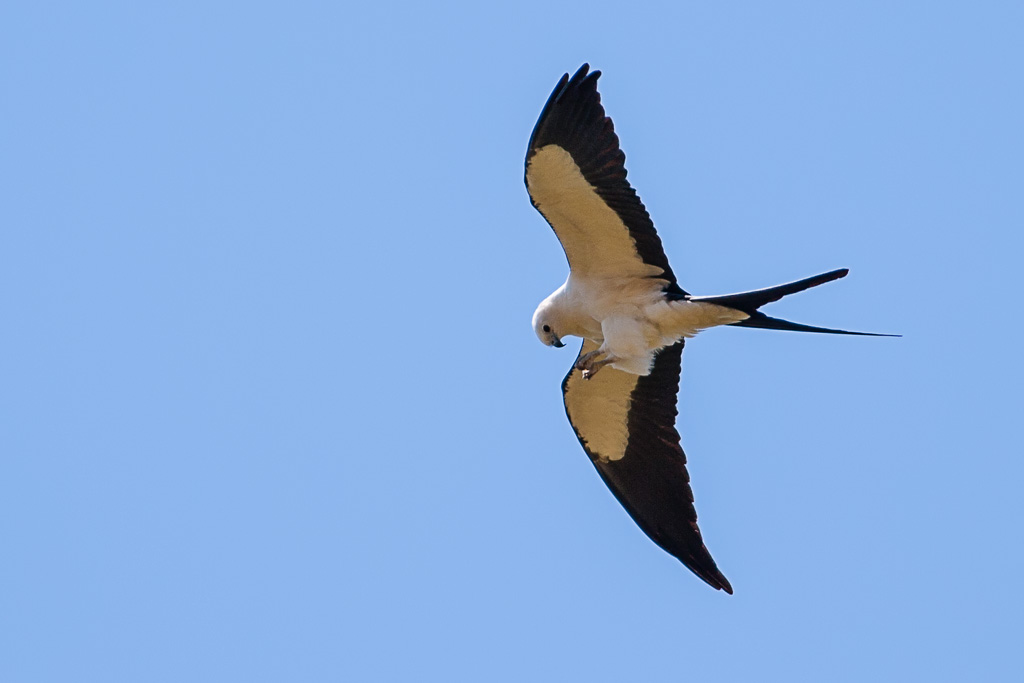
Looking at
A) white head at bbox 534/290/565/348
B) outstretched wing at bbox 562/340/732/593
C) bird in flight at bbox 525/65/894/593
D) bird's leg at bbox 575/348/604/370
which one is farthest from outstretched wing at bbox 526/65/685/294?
outstretched wing at bbox 562/340/732/593

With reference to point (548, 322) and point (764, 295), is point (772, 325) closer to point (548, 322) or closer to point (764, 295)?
point (764, 295)

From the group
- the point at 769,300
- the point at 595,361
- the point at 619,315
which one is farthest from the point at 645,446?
the point at 769,300

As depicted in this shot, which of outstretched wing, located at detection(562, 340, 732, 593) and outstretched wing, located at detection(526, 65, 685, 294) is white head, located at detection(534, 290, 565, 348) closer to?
outstretched wing, located at detection(562, 340, 732, 593)

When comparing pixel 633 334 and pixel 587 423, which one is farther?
pixel 587 423

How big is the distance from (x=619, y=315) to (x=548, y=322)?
2.04 feet

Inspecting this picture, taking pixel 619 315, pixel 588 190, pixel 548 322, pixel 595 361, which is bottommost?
pixel 595 361

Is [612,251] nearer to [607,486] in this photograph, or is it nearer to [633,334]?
[633,334]

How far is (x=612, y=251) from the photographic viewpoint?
7887 millimetres

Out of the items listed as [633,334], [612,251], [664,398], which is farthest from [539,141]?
[664,398]

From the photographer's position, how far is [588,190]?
7.49m

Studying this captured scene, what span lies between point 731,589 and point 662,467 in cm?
97

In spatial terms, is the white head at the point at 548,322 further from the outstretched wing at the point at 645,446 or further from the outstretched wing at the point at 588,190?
the outstretched wing at the point at 588,190

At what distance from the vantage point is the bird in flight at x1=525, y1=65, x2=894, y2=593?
7266 millimetres

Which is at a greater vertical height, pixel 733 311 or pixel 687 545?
pixel 733 311
